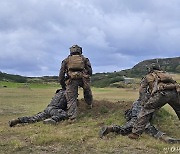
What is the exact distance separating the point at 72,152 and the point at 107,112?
590cm

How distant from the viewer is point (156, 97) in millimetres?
12547

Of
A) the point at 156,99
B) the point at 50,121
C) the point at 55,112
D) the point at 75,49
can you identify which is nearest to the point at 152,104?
the point at 156,99

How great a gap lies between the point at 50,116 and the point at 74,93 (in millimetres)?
1357

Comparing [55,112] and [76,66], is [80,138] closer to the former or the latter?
[55,112]

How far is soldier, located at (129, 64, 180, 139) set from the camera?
490 inches

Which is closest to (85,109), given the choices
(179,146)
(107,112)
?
(107,112)

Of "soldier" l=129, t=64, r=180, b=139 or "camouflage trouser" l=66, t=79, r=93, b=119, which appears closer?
"soldier" l=129, t=64, r=180, b=139

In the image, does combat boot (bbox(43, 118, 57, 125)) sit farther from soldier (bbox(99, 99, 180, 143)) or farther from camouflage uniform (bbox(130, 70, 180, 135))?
camouflage uniform (bbox(130, 70, 180, 135))

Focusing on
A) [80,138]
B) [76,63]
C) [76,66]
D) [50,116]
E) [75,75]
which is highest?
[76,63]

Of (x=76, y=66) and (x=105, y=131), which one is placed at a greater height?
(x=76, y=66)

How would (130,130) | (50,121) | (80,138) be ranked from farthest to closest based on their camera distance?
(50,121), (130,130), (80,138)

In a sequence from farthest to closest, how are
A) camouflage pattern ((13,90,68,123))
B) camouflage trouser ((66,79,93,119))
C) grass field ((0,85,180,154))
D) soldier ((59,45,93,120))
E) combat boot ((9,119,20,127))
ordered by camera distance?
soldier ((59,45,93,120)) < camouflage trouser ((66,79,93,119)) < camouflage pattern ((13,90,68,123)) < combat boot ((9,119,20,127)) < grass field ((0,85,180,154))

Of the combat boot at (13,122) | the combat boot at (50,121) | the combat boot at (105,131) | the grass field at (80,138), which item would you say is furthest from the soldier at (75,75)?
the combat boot at (105,131)

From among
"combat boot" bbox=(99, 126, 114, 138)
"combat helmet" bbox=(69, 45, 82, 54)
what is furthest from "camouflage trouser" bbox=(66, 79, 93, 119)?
"combat boot" bbox=(99, 126, 114, 138)
